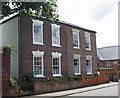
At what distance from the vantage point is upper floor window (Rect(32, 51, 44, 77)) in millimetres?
17852

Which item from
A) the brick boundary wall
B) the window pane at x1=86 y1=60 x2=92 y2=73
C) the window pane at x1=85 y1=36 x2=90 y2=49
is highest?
the window pane at x1=85 y1=36 x2=90 y2=49

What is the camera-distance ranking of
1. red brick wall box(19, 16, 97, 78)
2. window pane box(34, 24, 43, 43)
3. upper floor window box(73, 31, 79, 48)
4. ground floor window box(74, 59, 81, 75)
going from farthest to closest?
upper floor window box(73, 31, 79, 48), ground floor window box(74, 59, 81, 75), window pane box(34, 24, 43, 43), red brick wall box(19, 16, 97, 78)

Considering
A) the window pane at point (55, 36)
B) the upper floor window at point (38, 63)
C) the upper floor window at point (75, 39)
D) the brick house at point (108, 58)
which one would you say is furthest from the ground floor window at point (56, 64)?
the brick house at point (108, 58)

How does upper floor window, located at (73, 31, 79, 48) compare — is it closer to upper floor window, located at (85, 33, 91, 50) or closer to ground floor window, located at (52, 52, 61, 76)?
upper floor window, located at (85, 33, 91, 50)

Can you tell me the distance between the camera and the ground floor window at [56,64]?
19850mm

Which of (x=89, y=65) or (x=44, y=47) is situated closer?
(x=44, y=47)

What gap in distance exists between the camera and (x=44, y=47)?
19.0 m

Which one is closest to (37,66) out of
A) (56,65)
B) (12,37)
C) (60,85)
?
(56,65)

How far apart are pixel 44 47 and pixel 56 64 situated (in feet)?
8.70

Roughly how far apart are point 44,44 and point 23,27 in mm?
3041

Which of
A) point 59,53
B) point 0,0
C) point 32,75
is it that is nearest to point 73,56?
point 59,53

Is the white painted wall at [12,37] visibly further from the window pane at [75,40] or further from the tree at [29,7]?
the window pane at [75,40]

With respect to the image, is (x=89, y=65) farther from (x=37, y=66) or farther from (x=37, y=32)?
(x=37, y=32)

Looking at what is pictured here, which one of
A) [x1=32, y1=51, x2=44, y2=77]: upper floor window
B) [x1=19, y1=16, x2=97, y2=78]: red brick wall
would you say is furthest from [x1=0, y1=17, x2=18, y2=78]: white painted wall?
[x1=32, y1=51, x2=44, y2=77]: upper floor window
